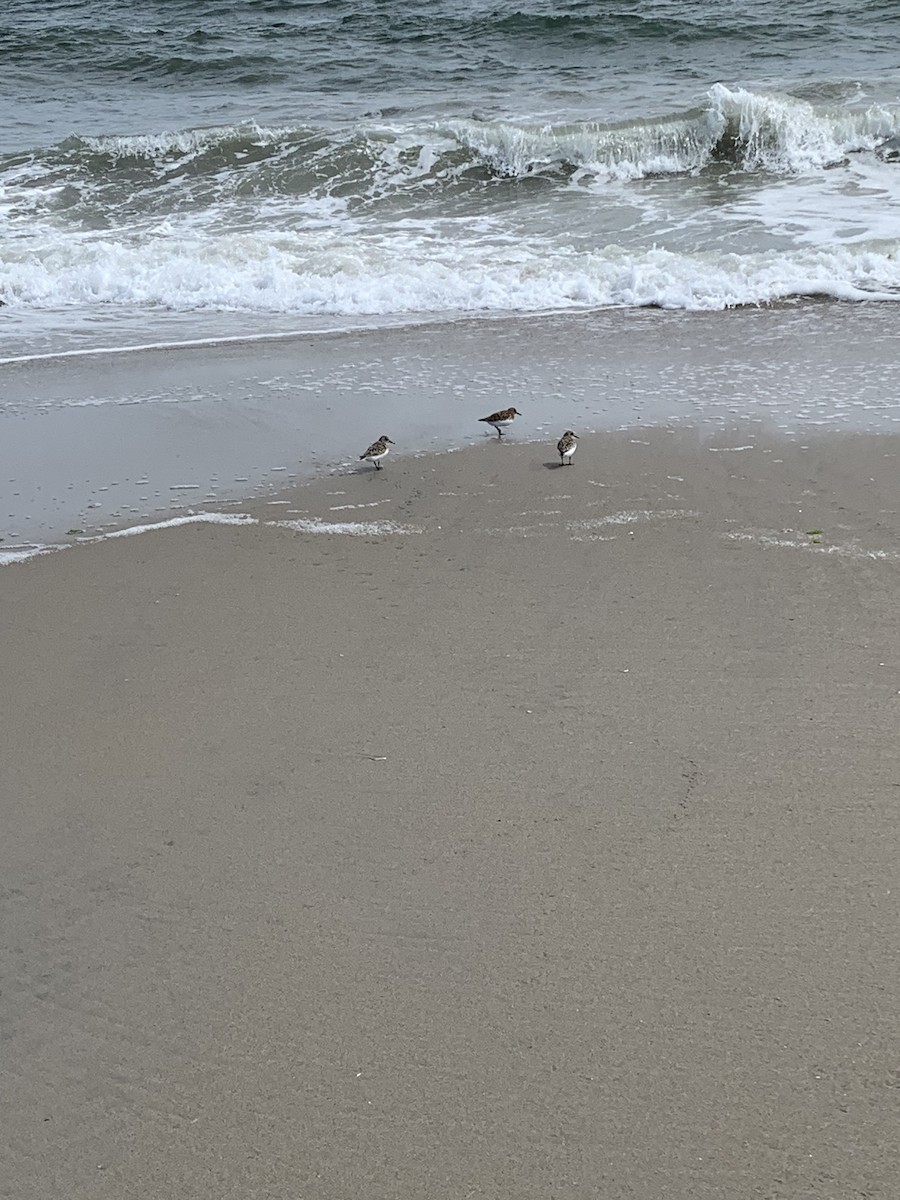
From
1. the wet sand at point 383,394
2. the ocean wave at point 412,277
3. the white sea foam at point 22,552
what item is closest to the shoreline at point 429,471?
the white sea foam at point 22,552

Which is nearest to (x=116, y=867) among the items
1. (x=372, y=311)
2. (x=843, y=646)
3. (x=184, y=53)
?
(x=843, y=646)

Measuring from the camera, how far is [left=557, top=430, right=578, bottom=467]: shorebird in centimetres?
664

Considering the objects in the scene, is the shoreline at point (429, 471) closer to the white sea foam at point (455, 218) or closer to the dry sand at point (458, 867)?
the dry sand at point (458, 867)

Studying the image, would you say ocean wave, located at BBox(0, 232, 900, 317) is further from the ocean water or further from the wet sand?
the wet sand

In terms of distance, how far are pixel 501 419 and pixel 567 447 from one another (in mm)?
668

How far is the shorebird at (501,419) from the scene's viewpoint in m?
7.15

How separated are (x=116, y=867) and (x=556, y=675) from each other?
5.79 ft

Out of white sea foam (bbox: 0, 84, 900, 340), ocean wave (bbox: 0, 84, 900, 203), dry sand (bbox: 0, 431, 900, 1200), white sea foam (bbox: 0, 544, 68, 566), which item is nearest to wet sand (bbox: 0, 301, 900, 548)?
white sea foam (bbox: 0, 544, 68, 566)

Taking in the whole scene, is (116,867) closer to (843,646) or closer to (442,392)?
(843,646)

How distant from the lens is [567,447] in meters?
6.63

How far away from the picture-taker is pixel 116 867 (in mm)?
3645

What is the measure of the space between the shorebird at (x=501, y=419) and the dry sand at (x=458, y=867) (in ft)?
4.91

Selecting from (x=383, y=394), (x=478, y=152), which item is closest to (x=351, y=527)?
(x=383, y=394)

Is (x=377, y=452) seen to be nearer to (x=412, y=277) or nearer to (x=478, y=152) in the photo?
(x=412, y=277)
